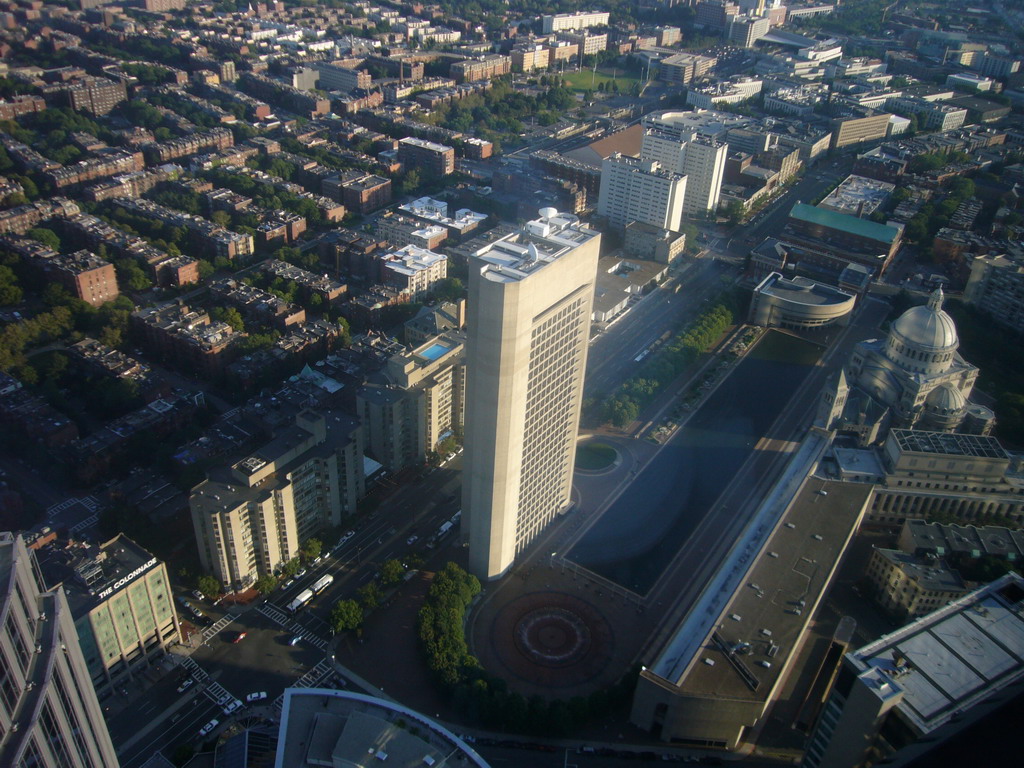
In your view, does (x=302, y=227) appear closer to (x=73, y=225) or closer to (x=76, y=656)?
(x=73, y=225)

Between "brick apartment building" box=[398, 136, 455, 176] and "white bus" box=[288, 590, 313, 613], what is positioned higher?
"brick apartment building" box=[398, 136, 455, 176]

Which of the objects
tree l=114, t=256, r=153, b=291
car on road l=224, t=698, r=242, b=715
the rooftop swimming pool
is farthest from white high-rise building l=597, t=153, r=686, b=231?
car on road l=224, t=698, r=242, b=715

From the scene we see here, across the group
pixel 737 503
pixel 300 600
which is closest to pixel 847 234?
pixel 737 503

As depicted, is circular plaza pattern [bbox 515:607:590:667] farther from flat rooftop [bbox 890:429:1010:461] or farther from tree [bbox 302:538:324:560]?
flat rooftop [bbox 890:429:1010:461]

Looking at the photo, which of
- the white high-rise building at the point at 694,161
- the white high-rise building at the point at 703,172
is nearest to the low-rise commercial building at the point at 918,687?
→ the white high-rise building at the point at 703,172

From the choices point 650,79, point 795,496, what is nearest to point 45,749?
point 795,496

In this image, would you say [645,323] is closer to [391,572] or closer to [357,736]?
[391,572]
